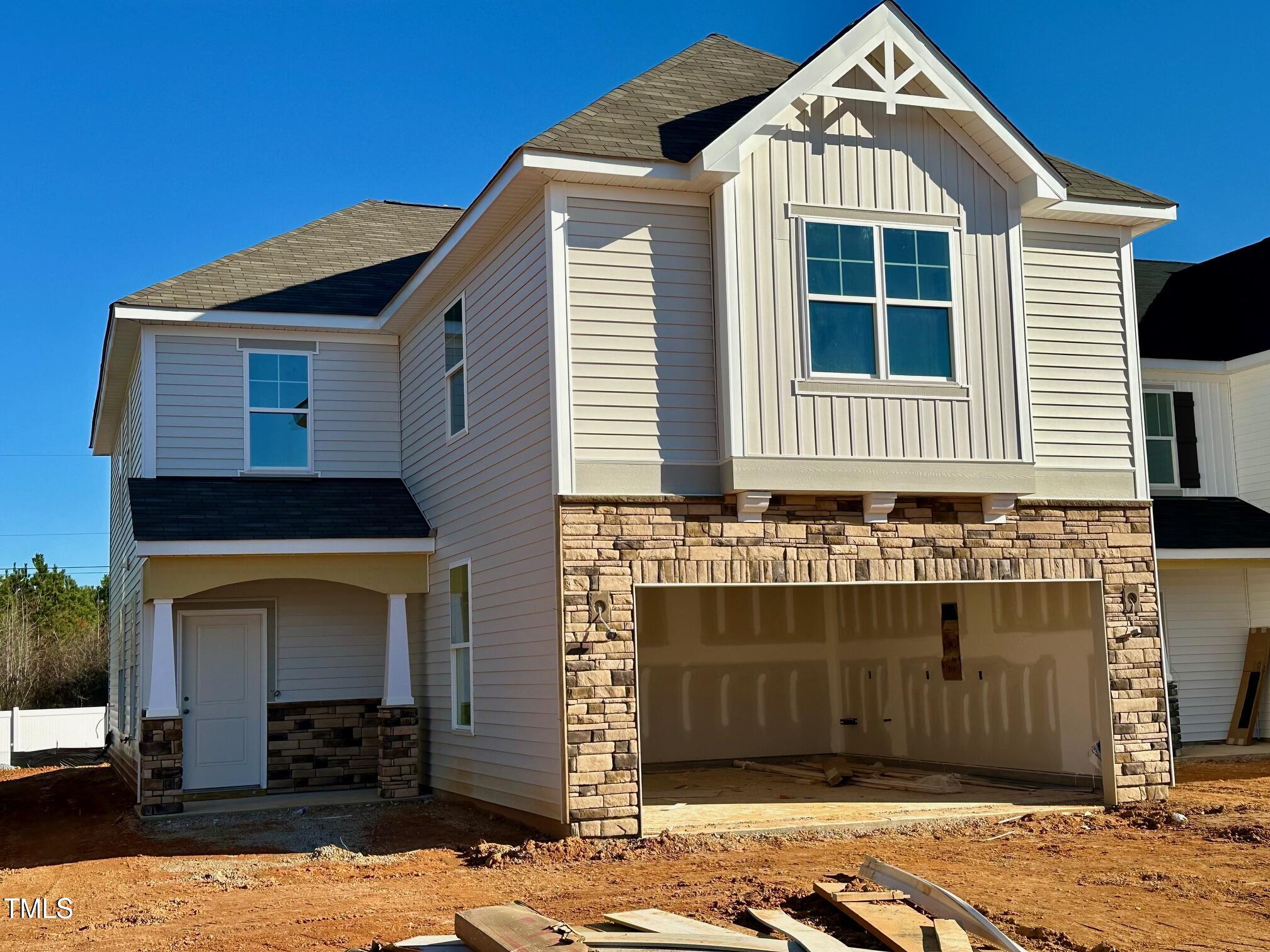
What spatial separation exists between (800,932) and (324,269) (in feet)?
40.5

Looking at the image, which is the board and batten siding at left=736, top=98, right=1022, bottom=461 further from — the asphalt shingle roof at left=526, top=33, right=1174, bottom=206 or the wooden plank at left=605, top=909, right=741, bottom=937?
the wooden plank at left=605, top=909, right=741, bottom=937

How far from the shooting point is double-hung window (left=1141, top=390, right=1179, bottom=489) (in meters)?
17.9

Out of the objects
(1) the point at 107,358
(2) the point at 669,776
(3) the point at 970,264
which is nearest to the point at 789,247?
(3) the point at 970,264

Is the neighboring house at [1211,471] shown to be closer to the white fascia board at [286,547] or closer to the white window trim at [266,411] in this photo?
the white fascia board at [286,547]

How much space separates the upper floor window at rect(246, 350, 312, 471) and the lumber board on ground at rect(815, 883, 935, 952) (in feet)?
33.2

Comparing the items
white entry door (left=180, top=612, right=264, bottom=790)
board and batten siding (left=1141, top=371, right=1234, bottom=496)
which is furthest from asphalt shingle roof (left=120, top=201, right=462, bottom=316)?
board and batten siding (left=1141, top=371, right=1234, bottom=496)

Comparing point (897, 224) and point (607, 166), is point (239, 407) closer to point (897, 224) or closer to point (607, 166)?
point (607, 166)

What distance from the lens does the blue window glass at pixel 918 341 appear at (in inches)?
454

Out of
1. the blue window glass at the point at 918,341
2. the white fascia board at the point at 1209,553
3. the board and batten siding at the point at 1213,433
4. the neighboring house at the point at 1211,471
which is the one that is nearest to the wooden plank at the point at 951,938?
the blue window glass at the point at 918,341

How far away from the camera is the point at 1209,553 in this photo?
16281mm

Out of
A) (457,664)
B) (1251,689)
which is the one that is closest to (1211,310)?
(1251,689)

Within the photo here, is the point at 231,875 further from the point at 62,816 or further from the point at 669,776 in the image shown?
the point at 669,776

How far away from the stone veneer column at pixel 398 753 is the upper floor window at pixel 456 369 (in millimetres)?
3271

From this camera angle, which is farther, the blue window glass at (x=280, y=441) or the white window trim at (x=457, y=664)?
the blue window glass at (x=280, y=441)
